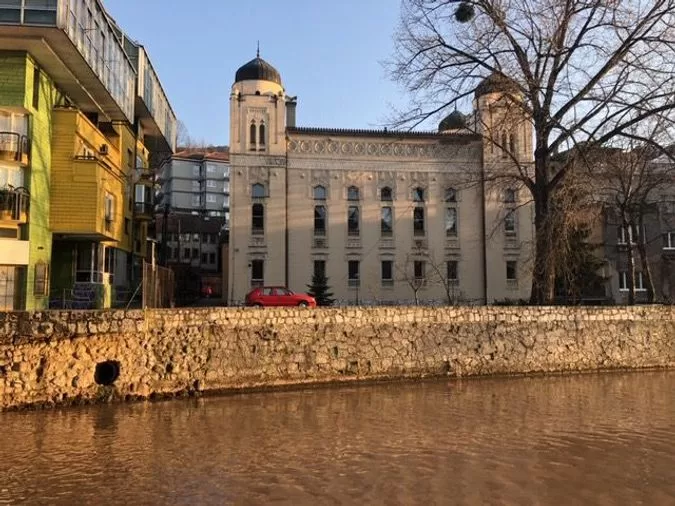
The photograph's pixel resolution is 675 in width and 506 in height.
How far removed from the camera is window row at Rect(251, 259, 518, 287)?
118 ft

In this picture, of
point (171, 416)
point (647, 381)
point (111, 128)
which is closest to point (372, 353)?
point (171, 416)

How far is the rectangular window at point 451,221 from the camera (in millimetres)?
38406

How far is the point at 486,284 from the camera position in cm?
3812

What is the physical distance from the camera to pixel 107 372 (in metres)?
14.6

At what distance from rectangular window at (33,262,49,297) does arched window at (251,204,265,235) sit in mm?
16554

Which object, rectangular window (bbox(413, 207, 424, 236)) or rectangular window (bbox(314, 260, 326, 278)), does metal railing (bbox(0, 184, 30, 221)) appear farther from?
rectangular window (bbox(413, 207, 424, 236))

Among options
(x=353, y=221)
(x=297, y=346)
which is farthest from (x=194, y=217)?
(x=297, y=346)

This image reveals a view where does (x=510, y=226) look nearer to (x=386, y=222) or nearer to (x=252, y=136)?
(x=386, y=222)

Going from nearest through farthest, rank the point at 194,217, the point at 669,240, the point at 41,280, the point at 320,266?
1. the point at 41,280
2. the point at 320,266
3. the point at 669,240
4. the point at 194,217

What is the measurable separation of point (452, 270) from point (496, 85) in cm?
1999

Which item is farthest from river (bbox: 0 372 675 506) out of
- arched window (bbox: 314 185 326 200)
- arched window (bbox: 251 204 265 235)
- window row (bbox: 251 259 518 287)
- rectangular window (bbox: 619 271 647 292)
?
rectangular window (bbox: 619 271 647 292)

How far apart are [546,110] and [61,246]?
19501 mm

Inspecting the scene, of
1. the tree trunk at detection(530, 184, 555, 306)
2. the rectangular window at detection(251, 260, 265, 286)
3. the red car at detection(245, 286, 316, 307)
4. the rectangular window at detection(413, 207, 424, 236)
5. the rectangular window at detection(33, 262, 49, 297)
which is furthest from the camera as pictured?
the rectangular window at detection(413, 207, 424, 236)

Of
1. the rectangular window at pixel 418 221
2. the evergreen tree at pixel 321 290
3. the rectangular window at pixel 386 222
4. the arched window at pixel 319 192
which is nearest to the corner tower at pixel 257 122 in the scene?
the arched window at pixel 319 192
